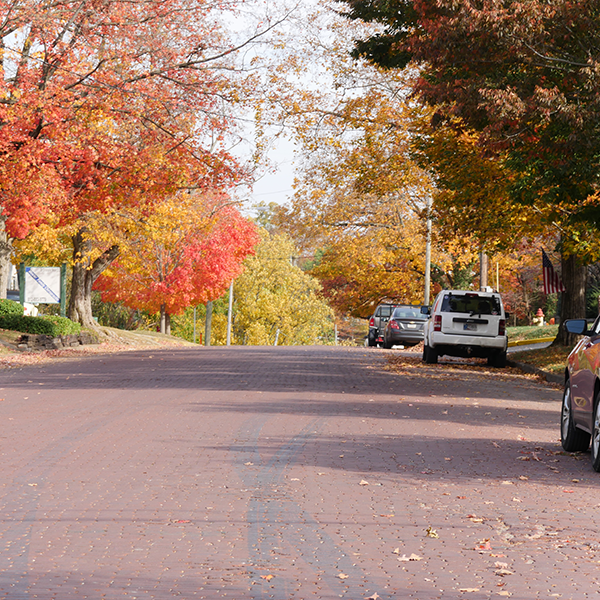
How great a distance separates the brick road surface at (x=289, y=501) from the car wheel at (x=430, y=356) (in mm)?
10584

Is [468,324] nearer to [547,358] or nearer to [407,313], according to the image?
[547,358]

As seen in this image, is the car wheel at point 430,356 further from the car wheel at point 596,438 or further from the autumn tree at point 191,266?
the autumn tree at point 191,266

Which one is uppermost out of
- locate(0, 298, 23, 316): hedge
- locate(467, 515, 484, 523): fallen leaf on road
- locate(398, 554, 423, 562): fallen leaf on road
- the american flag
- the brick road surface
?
the american flag

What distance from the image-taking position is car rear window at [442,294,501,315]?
25062 millimetres

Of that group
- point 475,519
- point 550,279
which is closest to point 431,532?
point 475,519

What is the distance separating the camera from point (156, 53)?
77.7ft

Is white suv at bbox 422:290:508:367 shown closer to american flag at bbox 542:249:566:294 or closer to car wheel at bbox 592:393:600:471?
american flag at bbox 542:249:566:294

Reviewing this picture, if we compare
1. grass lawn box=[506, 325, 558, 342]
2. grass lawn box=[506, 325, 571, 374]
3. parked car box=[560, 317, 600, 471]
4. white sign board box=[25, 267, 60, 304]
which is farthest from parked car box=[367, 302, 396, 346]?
parked car box=[560, 317, 600, 471]

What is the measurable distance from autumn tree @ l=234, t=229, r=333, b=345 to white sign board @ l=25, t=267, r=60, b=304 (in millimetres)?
37427

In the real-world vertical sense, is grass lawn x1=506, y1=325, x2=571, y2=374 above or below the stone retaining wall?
above

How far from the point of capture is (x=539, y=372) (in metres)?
23.8

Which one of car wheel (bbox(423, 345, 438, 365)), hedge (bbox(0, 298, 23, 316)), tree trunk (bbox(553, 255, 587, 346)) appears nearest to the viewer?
car wheel (bbox(423, 345, 438, 365))

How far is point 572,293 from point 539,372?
208 inches

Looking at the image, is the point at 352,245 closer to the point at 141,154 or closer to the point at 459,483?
the point at 141,154
